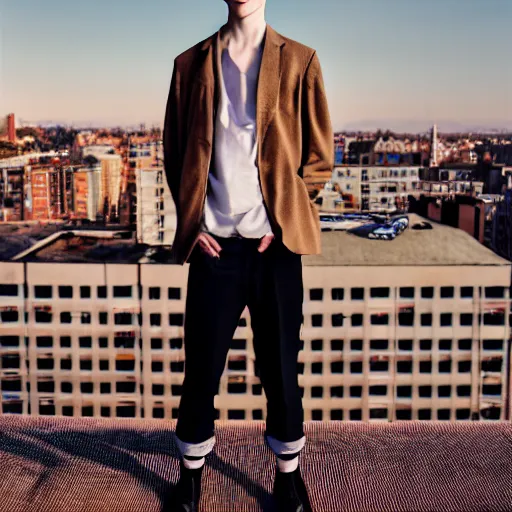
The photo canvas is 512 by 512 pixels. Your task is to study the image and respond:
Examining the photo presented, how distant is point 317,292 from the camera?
145 inches

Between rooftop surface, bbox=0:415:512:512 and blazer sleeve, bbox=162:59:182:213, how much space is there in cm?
81

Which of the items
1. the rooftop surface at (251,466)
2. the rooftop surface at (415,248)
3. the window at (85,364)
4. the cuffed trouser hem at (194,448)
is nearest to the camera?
the cuffed trouser hem at (194,448)

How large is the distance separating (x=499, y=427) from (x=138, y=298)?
2004 millimetres

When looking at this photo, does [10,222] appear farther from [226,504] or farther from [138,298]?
[226,504]

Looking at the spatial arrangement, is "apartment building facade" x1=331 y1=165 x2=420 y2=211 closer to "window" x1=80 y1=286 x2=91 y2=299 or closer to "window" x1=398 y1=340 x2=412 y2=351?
"window" x1=398 y1=340 x2=412 y2=351

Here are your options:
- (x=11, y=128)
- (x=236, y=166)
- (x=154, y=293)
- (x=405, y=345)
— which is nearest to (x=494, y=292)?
(x=405, y=345)

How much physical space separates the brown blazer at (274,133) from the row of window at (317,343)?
2.17 m

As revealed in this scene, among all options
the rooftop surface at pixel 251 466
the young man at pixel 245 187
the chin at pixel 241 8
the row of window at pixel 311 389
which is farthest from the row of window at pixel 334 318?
the chin at pixel 241 8

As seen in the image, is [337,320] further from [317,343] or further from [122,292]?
[122,292]

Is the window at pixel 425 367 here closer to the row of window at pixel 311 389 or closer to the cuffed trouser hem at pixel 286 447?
the row of window at pixel 311 389

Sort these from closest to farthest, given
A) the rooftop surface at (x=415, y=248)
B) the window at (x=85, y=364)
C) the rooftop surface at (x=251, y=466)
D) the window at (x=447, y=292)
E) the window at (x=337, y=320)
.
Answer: the rooftop surface at (x=251, y=466), the rooftop surface at (x=415, y=248), the window at (x=447, y=292), the window at (x=337, y=320), the window at (x=85, y=364)

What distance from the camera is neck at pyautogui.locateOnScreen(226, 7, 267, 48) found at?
5.52ft

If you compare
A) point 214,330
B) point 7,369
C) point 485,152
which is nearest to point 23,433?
point 214,330

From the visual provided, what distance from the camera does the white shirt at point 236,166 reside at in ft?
5.39
